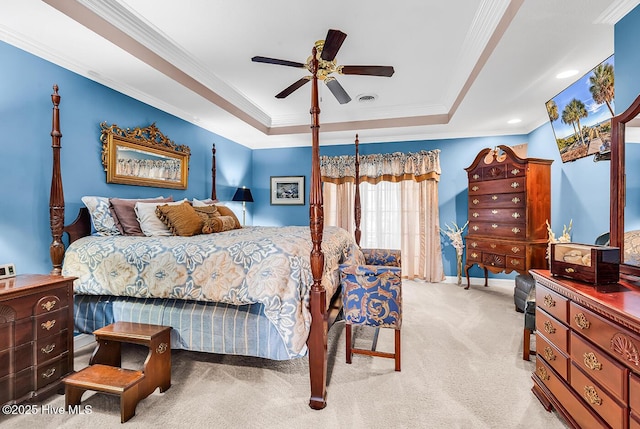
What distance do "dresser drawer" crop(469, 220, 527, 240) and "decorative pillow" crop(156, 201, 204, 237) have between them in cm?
364

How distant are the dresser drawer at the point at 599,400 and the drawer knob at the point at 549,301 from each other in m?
0.32

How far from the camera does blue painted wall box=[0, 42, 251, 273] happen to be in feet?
7.34

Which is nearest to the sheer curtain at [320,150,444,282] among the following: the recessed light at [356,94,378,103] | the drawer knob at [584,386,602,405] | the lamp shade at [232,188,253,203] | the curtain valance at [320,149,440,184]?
the curtain valance at [320,149,440,184]

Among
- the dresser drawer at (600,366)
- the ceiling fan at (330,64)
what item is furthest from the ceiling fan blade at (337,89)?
the dresser drawer at (600,366)

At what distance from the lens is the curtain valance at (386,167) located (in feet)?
16.2

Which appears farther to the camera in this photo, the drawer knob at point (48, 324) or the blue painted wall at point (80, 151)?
the blue painted wall at point (80, 151)

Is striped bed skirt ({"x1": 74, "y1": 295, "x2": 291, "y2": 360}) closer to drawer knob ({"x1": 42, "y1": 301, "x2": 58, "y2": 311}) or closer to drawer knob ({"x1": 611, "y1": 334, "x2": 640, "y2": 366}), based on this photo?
drawer knob ({"x1": 42, "y1": 301, "x2": 58, "y2": 311})

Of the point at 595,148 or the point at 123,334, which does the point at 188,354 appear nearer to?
the point at 123,334

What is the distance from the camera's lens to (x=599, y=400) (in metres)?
1.31

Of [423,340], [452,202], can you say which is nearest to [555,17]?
[423,340]

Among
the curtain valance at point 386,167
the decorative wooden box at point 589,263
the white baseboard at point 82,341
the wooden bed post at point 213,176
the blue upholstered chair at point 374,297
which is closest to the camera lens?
the decorative wooden box at point 589,263

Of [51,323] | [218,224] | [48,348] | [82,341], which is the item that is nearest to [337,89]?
[218,224]

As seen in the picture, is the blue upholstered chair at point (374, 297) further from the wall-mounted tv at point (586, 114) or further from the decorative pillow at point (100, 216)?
the decorative pillow at point (100, 216)

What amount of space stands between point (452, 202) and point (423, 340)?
2.89 meters
